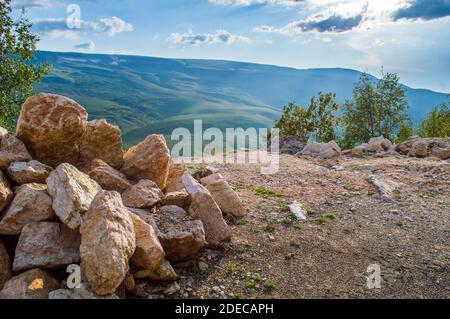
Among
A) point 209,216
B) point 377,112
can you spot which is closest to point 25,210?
point 209,216

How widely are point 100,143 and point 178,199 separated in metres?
3.19

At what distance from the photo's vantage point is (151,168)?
38.3ft

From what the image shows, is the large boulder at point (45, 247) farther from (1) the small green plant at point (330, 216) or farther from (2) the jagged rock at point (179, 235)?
(1) the small green plant at point (330, 216)

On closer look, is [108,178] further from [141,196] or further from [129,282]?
[129,282]

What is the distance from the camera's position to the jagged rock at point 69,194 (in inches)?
319

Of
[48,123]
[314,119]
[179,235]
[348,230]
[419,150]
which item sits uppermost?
[48,123]

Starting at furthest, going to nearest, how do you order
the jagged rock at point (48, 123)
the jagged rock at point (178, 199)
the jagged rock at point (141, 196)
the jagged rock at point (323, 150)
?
the jagged rock at point (323, 150)
the jagged rock at point (178, 199)
the jagged rock at point (48, 123)
the jagged rock at point (141, 196)

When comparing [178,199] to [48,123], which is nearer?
[48,123]

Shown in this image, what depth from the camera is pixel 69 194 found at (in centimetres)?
828

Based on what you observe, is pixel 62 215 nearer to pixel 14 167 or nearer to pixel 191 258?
pixel 14 167

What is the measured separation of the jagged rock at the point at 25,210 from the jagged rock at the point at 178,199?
3.19 m

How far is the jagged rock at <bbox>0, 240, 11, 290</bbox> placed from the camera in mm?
7789

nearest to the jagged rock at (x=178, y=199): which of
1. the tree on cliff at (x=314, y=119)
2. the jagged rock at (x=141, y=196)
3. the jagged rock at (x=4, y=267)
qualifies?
the jagged rock at (x=141, y=196)

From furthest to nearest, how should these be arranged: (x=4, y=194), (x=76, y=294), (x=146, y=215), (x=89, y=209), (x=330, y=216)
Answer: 1. (x=330, y=216)
2. (x=146, y=215)
3. (x=4, y=194)
4. (x=89, y=209)
5. (x=76, y=294)
